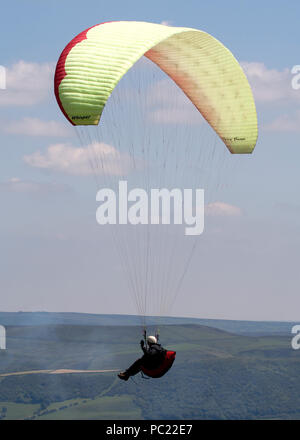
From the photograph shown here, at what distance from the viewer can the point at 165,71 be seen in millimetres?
38250

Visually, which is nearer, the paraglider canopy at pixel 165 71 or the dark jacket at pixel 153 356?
Result: the paraglider canopy at pixel 165 71

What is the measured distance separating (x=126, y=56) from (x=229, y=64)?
336 inches

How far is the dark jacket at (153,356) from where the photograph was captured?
3172cm

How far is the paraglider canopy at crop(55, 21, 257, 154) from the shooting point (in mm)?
29234

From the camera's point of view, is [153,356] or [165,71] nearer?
[153,356]

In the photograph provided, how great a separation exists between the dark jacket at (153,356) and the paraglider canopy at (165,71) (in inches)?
342

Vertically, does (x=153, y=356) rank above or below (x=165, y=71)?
below

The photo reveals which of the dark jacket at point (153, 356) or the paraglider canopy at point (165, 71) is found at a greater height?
the paraglider canopy at point (165, 71)

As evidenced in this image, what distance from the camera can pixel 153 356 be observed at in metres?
31.7

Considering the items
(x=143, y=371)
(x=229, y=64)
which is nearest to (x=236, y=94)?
(x=229, y=64)

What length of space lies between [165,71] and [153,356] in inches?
526

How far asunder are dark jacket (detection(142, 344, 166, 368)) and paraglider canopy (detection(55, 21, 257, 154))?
8697mm
